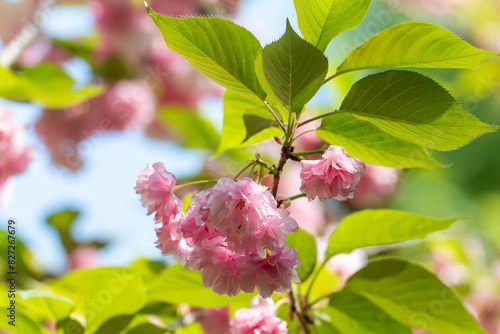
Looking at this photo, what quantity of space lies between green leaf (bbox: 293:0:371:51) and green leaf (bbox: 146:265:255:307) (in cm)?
35

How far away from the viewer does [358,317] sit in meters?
0.63

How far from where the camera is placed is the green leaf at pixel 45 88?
995 millimetres

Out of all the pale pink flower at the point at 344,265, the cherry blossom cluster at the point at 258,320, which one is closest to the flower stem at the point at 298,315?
the cherry blossom cluster at the point at 258,320

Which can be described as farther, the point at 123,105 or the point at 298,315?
the point at 123,105

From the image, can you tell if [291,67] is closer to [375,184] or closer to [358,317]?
[358,317]

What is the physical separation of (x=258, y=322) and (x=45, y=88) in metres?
0.77

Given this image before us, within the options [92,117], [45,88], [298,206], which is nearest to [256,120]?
[45,88]

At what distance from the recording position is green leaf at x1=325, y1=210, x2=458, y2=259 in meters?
0.58

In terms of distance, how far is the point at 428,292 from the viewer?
0.59m

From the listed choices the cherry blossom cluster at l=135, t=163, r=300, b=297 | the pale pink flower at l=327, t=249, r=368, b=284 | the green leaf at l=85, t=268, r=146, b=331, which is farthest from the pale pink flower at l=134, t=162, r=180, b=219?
the pale pink flower at l=327, t=249, r=368, b=284

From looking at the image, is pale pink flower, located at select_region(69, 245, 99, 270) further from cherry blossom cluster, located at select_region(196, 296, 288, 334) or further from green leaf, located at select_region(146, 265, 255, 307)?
cherry blossom cluster, located at select_region(196, 296, 288, 334)

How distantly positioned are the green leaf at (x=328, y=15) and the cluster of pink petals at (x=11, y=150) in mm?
1004

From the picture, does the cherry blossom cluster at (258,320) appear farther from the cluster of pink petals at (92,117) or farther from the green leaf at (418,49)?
the cluster of pink petals at (92,117)

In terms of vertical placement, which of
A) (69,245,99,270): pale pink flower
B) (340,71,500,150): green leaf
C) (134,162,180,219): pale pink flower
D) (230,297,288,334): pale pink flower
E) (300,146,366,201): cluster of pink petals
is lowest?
(69,245,99,270): pale pink flower
